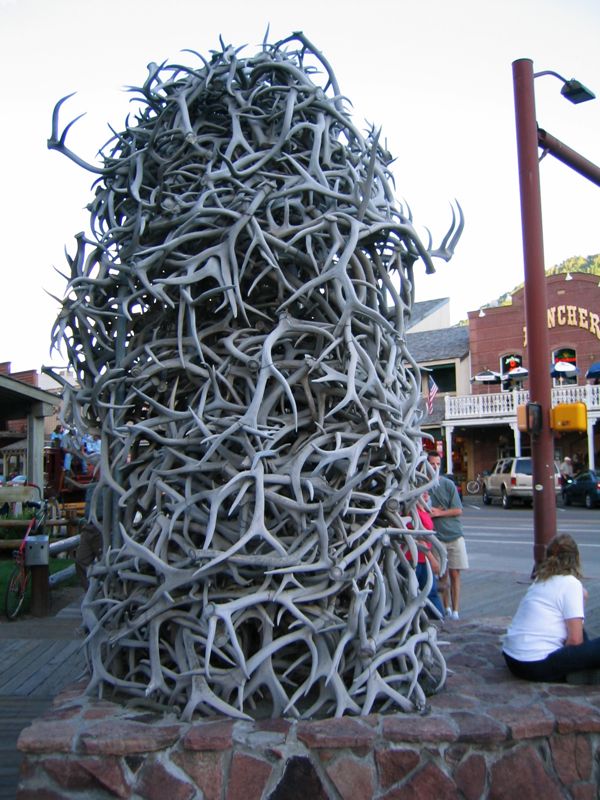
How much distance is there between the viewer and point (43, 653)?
677cm

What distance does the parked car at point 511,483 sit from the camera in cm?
2664

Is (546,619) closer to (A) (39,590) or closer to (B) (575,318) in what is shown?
(A) (39,590)

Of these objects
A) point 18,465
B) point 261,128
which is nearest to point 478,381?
point 18,465

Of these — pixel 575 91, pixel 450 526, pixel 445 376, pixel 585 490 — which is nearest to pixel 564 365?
pixel 445 376

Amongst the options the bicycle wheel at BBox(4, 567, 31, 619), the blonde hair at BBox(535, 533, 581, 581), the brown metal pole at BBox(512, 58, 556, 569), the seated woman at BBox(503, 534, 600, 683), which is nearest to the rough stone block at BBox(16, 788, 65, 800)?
the seated woman at BBox(503, 534, 600, 683)

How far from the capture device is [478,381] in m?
33.9

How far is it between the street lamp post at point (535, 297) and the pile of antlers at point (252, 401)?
4002mm

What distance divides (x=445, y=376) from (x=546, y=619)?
107 feet

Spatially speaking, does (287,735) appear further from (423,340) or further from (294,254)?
(423,340)

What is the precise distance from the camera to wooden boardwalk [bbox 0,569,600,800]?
483 cm

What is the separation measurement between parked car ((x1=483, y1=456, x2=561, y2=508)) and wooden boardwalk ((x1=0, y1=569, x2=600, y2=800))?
16594 mm

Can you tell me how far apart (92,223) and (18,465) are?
37539mm

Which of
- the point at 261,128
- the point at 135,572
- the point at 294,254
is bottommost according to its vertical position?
the point at 135,572

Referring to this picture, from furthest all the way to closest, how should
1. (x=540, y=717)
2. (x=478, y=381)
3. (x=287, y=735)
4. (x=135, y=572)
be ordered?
(x=478, y=381) → (x=135, y=572) → (x=540, y=717) → (x=287, y=735)
